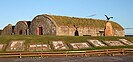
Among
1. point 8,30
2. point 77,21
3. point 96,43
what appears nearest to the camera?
point 96,43

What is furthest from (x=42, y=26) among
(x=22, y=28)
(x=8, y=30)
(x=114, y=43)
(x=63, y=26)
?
(x=114, y=43)

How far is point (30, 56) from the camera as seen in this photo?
945 inches

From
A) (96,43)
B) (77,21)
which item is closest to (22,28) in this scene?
(77,21)

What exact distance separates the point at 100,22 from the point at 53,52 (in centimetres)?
3648

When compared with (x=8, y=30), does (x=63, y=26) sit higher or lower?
higher

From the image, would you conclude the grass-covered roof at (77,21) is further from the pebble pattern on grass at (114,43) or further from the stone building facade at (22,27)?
the pebble pattern on grass at (114,43)

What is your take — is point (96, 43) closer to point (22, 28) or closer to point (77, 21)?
point (77, 21)

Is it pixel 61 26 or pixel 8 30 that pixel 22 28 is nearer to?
pixel 8 30

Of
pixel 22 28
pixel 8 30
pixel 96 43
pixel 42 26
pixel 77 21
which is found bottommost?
pixel 96 43

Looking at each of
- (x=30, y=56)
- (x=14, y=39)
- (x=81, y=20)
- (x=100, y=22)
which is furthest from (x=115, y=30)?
(x=30, y=56)

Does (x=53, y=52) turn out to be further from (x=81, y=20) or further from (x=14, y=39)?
(x=81, y=20)

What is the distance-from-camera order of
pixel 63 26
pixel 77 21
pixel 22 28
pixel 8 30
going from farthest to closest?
pixel 8 30, pixel 22 28, pixel 77 21, pixel 63 26

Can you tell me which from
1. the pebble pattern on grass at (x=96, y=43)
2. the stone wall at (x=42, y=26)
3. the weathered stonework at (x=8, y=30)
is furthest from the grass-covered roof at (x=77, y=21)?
the weathered stonework at (x=8, y=30)

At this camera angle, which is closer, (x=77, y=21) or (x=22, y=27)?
(x=77, y=21)
